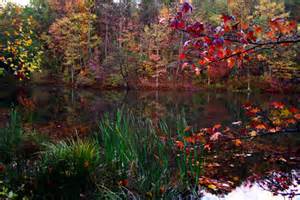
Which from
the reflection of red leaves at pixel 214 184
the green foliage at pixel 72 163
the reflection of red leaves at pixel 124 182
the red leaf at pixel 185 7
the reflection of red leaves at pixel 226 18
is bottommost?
the reflection of red leaves at pixel 214 184

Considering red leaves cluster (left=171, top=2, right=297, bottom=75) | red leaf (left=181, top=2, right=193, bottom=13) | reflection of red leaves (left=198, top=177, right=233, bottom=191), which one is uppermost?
red leaf (left=181, top=2, right=193, bottom=13)

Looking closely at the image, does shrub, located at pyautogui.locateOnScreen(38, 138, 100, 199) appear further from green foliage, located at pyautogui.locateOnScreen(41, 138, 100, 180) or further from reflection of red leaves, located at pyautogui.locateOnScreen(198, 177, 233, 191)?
reflection of red leaves, located at pyautogui.locateOnScreen(198, 177, 233, 191)

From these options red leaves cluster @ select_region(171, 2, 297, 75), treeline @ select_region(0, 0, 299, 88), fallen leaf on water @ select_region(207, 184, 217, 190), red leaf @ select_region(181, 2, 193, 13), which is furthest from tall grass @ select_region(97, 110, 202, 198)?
treeline @ select_region(0, 0, 299, 88)

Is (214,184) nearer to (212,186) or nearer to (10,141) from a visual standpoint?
(212,186)

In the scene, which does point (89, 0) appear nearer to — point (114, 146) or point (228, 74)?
point (228, 74)

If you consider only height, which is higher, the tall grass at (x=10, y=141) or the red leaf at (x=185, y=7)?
the red leaf at (x=185, y=7)

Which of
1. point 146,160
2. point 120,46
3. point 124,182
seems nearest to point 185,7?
point 146,160

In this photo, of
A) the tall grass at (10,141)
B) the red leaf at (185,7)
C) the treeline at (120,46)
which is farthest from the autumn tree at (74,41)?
the red leaf at (185,7)

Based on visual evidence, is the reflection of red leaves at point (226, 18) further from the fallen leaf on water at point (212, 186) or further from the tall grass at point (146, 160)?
the fallen leaf on water at point (212, 186)

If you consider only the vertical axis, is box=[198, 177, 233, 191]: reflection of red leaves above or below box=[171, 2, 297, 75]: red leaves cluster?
below

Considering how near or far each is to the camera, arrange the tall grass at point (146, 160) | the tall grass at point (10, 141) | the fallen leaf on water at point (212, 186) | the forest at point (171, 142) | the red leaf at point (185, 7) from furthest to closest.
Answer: the fallen leaf on water at point (212, 186) → the tall grass at point (10, 141) → the tall grass at point (146, 160) → the forest at point (171, 142) → the red leaf at point (185, 7)

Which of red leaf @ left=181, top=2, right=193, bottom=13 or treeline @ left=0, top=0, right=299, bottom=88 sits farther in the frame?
treeline @ left=0, top=0, right=299, bottom=88

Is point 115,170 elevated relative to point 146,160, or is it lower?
lower

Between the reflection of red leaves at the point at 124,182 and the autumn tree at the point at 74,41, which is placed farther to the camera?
the autumn tree at the point at 74,41
